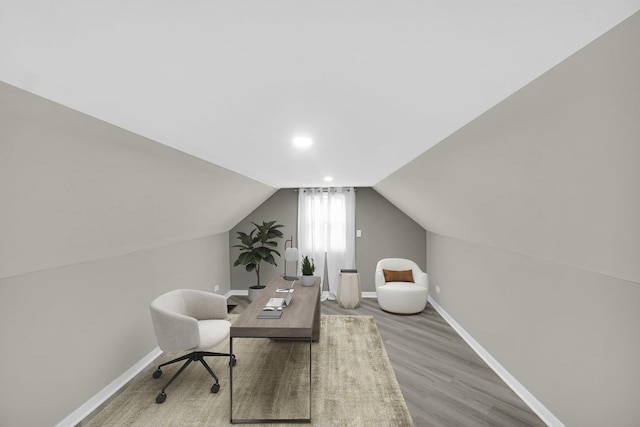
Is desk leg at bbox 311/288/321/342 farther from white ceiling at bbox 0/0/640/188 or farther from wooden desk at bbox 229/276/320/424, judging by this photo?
white ceiling at bbox 0/0/640/188

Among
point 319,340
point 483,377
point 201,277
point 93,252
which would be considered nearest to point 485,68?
point 93,252

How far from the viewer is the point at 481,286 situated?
3.58m

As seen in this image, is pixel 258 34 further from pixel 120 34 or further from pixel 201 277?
pixel 201 277

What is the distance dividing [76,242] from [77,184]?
67 cm

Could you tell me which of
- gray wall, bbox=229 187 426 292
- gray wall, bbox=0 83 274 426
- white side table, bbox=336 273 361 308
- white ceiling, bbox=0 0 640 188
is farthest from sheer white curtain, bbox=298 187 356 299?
white ceiling, bbox=0 0 640 188

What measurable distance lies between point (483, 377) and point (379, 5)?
3446 mm

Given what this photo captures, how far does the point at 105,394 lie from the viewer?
2.68 metres

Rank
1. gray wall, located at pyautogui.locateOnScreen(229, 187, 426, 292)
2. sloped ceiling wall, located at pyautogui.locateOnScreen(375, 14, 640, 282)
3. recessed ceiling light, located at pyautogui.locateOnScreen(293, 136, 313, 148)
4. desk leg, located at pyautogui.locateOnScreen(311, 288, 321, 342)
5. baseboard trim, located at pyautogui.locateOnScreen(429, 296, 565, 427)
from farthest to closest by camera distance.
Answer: gray wall, located at pyautogui.locateOnScreen(229, 187, 426, 292)
desk leg, located at pyautogui.locateOnScreen(311, 288, 321, 342)
baseboard trim, located at pyautogui.locateOnScreen(429, 296, 565, 427)
recessed ceiling light, located at pyautogui.locateOnScreen(293, 136, 313, 148)
sloped ceiling wall, located at pyautogui.locateOnScreen(375, 14, 640, 282)

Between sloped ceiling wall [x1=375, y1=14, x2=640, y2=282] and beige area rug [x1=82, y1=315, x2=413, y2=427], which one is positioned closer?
sloped ceiling wall [x1=375, y1=14, x2=640, y2=282]

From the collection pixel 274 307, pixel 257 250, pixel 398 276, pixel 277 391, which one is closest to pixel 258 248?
pixel 257 250

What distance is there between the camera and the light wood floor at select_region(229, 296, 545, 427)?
2.45 meters

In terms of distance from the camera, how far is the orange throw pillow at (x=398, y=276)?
17.2 ft

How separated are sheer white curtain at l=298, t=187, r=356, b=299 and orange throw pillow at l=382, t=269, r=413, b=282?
2.84 ft

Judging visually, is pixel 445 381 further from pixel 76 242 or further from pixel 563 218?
pixel 76 242
